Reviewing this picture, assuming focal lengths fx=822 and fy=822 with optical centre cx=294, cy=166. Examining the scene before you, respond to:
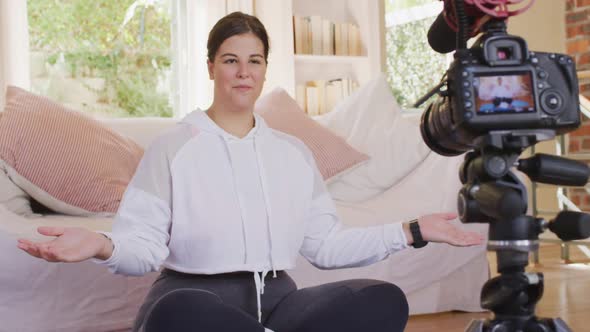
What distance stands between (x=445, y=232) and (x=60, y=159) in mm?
1375

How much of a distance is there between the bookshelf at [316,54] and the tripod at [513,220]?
139 inches

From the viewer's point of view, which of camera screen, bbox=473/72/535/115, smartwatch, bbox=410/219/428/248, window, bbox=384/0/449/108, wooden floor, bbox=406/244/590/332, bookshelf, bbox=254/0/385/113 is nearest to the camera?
camera screen, bbox=473/72/535/115

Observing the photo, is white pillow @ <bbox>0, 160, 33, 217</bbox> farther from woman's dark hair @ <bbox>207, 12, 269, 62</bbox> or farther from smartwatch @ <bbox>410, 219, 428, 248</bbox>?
smartwatch @ <bbox>410, 219, 428, 248</bbox>

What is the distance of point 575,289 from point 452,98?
2.39 metres

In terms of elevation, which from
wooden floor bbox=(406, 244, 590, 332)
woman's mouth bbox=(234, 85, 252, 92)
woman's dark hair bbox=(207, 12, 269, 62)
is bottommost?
wooden floor bbox=(406, 244, 590, 332)

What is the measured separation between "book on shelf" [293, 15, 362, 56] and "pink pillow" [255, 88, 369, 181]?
5.91 feet

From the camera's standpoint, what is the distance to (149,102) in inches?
180

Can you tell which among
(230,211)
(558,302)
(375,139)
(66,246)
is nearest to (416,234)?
(230,211)

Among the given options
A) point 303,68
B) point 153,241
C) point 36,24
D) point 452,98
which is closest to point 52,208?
point 153,241

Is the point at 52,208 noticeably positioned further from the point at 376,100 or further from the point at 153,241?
the point at 376,100

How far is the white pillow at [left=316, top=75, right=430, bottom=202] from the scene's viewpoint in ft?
9.62

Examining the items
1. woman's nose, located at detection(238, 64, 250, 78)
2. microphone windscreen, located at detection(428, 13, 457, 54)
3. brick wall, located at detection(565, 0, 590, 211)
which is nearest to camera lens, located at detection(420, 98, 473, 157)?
microphone windscreen, located at detection(428, 13, 457, 54)

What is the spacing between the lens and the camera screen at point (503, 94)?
110 cm

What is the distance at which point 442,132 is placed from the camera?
121 centimetres
